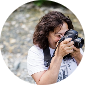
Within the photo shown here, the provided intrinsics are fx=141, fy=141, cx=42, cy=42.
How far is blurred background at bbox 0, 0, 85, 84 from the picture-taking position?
7.27ft

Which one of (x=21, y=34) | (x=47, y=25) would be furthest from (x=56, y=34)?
(x=21, y=34)

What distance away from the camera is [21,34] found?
3205 mm

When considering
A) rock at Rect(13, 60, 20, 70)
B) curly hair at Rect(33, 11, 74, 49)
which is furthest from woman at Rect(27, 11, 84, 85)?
rock at Rect(13, 60, 20, 70)

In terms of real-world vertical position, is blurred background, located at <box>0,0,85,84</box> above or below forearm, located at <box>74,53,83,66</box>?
above

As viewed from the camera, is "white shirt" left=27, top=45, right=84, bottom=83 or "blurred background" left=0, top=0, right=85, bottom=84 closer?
"white shirt" left=27, top=45, right=84, bottom=83

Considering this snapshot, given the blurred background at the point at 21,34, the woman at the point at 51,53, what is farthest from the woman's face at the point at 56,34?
the blurred background at the point at 21,34

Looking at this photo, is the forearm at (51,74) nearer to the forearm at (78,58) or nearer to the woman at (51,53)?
the woman at (51,53)

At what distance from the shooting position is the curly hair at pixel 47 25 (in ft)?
3.01

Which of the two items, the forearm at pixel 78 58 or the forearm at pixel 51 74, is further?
the forearm at pixel 78 58

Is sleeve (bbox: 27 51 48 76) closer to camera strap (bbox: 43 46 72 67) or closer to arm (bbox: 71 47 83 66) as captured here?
camera strap (bbox: 43 46 72 67)

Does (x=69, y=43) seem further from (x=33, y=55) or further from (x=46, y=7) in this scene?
(x=46, y=7)

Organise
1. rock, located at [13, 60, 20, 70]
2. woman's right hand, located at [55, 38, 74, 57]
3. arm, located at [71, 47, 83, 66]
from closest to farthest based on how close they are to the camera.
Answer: woman's right hand, located at [55, 38, 74, 57]
arm, located at [71, 47, 83, 66]
rock, located at [13, 60, 20, 70]

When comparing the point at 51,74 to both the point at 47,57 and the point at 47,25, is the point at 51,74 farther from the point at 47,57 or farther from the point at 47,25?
the point at 47,25

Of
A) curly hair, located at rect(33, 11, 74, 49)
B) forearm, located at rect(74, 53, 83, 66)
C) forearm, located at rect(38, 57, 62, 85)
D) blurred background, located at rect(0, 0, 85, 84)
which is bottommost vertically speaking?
forearm, located at rect(38, 57, 62, 85)
